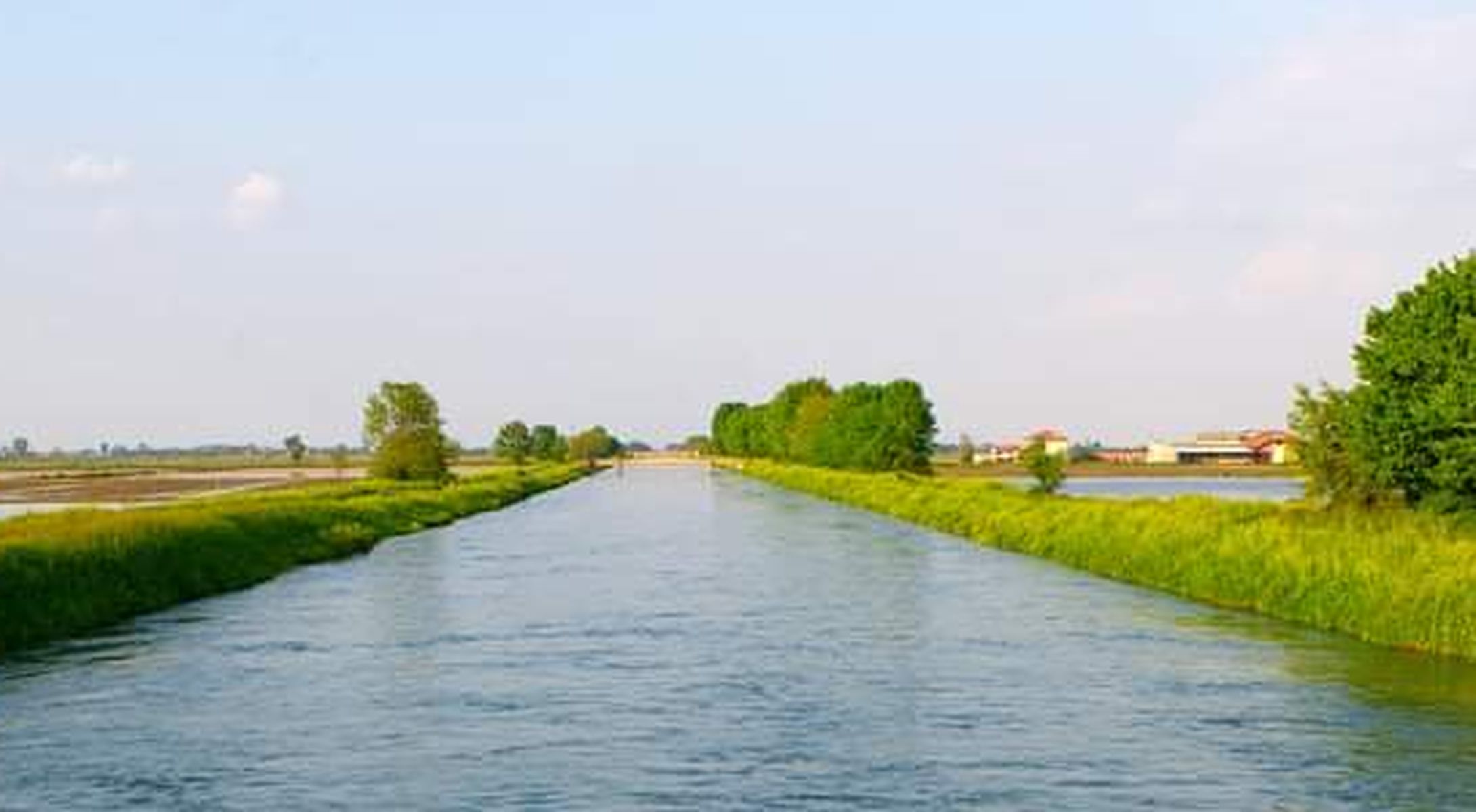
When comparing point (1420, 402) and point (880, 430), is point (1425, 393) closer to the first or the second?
point (1420, 402)

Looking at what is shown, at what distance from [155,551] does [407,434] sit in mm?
70623

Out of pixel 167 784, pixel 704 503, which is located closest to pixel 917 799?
pixel 167 784

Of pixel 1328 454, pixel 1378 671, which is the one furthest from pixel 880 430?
pixel 1378 671

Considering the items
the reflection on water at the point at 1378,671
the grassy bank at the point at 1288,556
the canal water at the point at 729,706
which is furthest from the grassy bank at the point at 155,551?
the grassy bank at the point at 1288,556

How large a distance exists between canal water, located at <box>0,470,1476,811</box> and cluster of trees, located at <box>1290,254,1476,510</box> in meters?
5.05

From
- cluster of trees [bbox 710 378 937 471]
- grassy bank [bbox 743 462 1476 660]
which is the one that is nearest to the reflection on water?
grassy bank [bbox 743 462 1476 660]

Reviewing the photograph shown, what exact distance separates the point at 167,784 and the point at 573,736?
5.35 metres

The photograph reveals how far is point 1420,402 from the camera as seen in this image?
3616 centimetres

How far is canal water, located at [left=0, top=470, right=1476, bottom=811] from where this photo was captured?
770 inches

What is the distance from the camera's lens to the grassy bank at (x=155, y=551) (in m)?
35.5

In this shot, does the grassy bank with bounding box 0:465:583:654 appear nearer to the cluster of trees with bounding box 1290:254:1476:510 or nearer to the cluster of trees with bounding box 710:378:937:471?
the cluster of trees with bounding box 1290:254:1476:510

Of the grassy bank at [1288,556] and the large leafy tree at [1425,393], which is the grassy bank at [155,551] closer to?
the grassy bank at [1288,556]

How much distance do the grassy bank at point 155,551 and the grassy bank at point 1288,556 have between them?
81.1ft

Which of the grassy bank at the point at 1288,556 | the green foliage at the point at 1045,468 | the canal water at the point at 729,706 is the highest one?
the green foliage at the point at 1045,468
